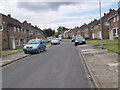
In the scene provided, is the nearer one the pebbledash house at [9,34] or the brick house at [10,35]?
the pebbledash house at [9,34]

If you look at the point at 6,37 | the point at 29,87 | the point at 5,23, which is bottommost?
the point at 29,87

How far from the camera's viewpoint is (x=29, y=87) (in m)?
5.74

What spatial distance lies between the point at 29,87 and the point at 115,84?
3094 millimetres

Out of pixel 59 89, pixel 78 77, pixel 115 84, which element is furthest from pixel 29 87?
pixel 115 84

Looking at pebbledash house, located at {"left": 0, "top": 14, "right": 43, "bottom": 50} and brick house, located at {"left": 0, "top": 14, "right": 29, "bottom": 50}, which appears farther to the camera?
brick house, located at {"left": 0, "top": 14, "right": 29, "bottom": 50}

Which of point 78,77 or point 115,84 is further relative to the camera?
point 78,77

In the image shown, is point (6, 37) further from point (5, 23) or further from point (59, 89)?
point (59, 89)

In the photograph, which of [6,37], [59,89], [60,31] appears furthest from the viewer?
[60,31]

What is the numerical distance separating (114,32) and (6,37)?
76.8ft

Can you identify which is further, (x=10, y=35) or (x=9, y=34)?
(x=10, y=35)

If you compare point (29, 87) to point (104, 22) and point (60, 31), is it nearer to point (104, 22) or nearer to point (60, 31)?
point (104, 22)

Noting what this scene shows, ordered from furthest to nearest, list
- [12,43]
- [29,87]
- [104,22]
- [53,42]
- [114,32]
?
[104,22]
[53,42]
[114,32]
[12,43]
[29,87]

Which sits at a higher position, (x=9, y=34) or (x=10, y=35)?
(x=9, y=34)

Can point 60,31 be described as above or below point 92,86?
above
